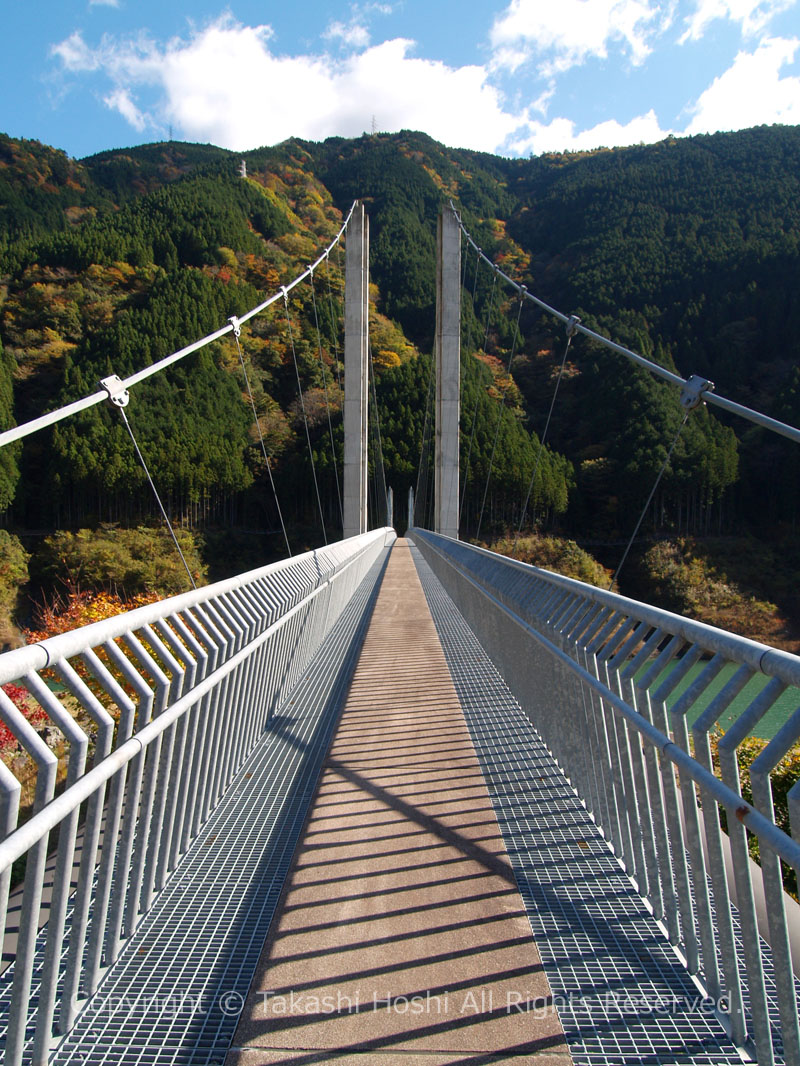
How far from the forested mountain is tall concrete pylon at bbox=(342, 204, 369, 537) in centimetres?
856

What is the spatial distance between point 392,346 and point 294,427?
1112 centimetres

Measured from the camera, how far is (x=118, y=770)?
162 centimetres

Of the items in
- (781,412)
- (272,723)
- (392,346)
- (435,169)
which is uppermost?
(435,169)

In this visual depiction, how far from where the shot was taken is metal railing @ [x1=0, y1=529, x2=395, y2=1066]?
1255mm

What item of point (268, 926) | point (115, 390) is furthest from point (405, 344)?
point (268, 926)

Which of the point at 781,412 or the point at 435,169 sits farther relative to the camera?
the point at 435,169

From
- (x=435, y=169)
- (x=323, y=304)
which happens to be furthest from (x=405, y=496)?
(x=435, y=169)

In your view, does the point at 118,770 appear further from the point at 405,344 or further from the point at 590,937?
the point at 405,344

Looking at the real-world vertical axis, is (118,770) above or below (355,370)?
below

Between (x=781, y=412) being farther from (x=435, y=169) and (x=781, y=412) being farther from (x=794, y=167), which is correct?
(x=435, y=169)

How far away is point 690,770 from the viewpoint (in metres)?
1.53

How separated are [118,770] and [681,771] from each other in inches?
50.3

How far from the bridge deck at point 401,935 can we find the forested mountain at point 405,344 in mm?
27036

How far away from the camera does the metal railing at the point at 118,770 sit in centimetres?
125
